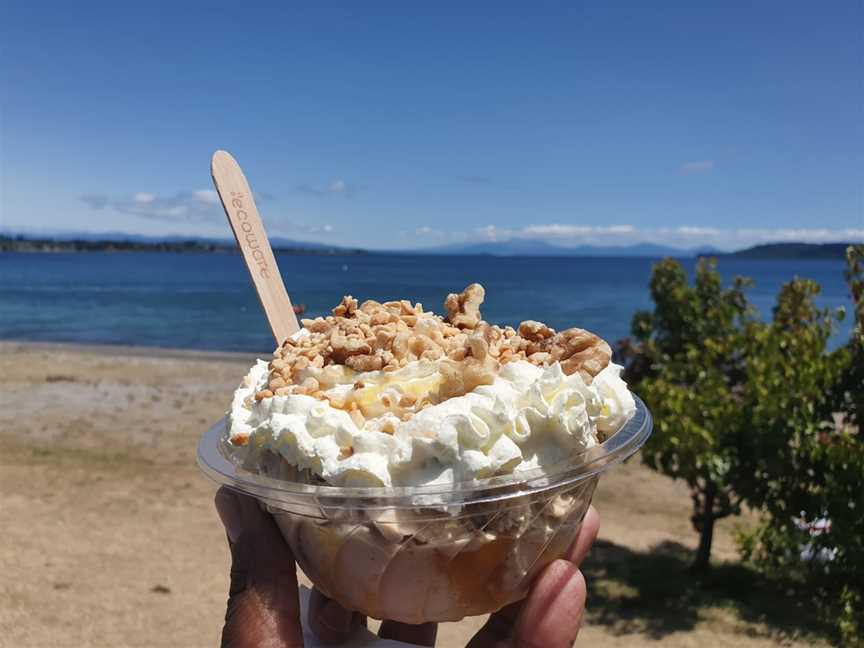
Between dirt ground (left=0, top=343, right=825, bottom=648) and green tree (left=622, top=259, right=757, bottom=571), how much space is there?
0.82 metres

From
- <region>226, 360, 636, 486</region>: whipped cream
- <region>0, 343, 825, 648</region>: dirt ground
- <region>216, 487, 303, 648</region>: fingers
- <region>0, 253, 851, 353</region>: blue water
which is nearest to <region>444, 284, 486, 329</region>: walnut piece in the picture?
<region>226, 360, 636, 486</region>: whipped cream

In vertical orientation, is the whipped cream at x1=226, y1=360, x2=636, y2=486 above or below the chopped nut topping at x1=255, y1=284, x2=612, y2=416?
below

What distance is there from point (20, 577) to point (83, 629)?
1.28 meters

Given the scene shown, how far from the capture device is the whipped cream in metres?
1.61

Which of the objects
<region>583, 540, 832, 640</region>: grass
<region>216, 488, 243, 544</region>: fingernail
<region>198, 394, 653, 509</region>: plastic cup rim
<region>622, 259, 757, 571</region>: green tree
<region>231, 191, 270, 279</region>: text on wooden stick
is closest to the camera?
<region>198, 394, 653, 509</region>: plastic cup rim

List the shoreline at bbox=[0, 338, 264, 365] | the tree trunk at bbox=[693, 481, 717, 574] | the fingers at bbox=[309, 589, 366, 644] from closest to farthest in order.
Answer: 1. the fingers at bbox=[309, 589, 366, 644]
2. the tree trunk at bbox=[693, 481, 717, 574]
3. the shoreline at bbox=[0, 338, 264, 365]

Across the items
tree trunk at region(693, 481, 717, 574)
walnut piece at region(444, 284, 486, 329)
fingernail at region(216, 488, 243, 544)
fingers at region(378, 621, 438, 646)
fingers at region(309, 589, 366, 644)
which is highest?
walnut piece at region(444, 284, 486, 329)

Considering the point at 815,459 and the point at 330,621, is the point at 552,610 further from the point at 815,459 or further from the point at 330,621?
the point at 815,459

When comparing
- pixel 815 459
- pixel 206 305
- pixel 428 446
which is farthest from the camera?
pixel 206 305

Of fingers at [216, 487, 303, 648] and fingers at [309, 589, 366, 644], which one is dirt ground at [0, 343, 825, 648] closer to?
fingers at [309, 589, 366, 644]

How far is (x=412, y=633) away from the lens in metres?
2.81

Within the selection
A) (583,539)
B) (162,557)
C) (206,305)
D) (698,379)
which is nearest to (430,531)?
(583,539)

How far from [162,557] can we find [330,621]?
5.69m

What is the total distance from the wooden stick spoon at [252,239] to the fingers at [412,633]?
1366 millimetres
